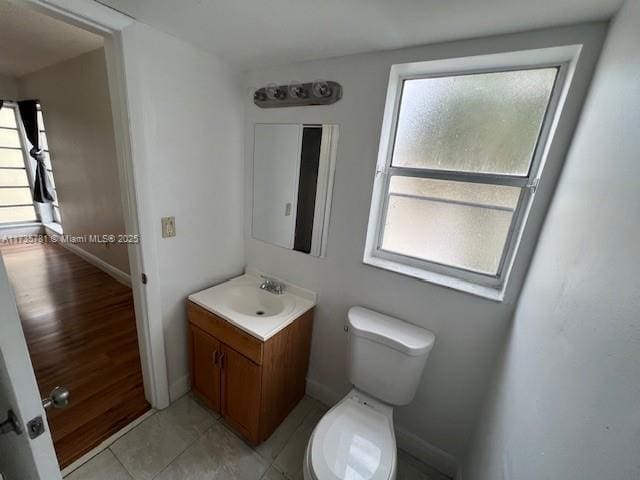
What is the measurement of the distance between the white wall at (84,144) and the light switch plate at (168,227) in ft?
5.82

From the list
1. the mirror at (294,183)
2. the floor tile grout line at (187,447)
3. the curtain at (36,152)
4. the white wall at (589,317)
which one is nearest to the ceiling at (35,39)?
the curtain at (36,152)

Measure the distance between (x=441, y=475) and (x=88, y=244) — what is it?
14.8ft

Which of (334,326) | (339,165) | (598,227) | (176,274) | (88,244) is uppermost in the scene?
(339,165)

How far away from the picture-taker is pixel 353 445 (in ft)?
3.74

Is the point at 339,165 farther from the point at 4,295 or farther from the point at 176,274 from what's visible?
the point at 4,295

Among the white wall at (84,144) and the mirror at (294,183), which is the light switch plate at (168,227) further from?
the white wall at (84,144)

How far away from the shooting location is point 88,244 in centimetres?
357

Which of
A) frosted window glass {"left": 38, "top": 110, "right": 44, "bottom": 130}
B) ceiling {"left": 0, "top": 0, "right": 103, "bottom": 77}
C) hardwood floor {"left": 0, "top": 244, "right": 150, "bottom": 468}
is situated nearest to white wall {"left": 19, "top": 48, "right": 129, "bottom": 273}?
ceiling {"left": 0, "top": 0, "right": 103, "bottom": 77}

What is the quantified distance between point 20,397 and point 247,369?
0.92 meters

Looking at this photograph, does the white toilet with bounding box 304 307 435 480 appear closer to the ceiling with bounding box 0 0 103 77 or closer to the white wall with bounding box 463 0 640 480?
the white wall with bounding box 463 0 640 480

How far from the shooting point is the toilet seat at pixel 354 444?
40.6 inches

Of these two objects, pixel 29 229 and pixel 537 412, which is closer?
pixel 537 412

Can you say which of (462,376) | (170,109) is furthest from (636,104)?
(170,109)

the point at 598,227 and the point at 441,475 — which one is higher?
the point at 598,227
